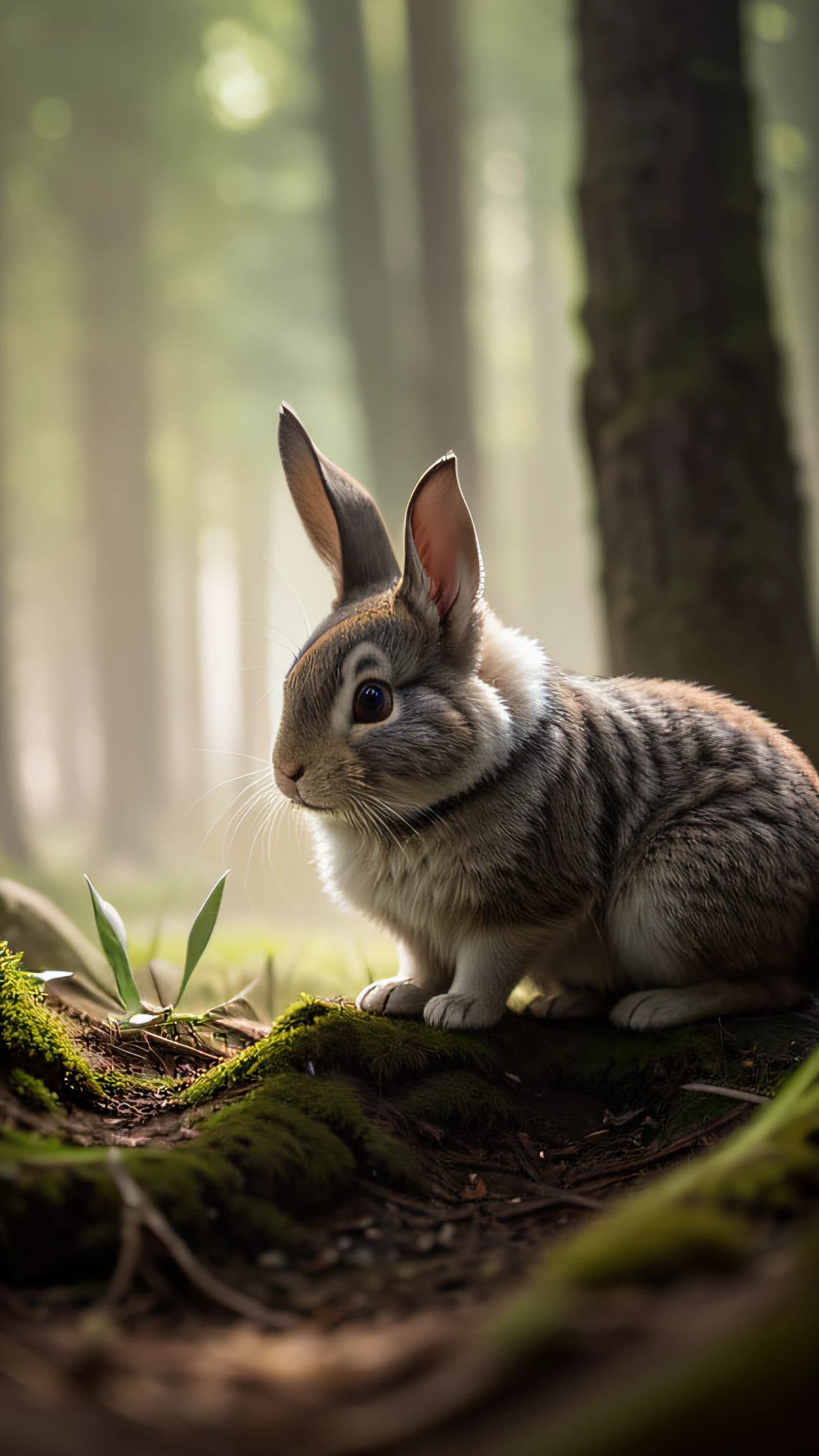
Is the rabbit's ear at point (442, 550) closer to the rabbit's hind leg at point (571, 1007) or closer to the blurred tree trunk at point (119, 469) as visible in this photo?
the rabbit's hind leg at point (571, 1007)

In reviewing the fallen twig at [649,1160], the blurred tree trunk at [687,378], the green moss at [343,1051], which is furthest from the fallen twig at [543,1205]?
the blurred tree trunk at [687,378]

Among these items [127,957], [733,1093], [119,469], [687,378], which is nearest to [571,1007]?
[733,1093]

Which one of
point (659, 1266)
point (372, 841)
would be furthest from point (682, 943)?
point (659, 1266)

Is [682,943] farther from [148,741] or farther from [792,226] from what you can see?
[792,226]

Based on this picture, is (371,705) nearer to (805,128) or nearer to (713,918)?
(713,918)

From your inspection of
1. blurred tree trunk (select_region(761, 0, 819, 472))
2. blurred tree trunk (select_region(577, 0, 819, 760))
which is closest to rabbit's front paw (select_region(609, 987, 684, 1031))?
blurred tree trunk (select_region(577, 0, 819, 760))

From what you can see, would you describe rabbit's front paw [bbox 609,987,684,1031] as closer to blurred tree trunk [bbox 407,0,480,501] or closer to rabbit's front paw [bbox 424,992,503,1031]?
rabbit's front paw [bbox 424,992,503,1031]

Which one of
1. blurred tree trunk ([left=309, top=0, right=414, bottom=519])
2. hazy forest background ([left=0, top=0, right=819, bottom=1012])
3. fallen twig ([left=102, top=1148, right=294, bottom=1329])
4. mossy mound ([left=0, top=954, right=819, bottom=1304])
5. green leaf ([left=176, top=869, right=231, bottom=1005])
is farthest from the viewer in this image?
blurred tree trunk ([left=309, top=0, right=414, bottom=519])
